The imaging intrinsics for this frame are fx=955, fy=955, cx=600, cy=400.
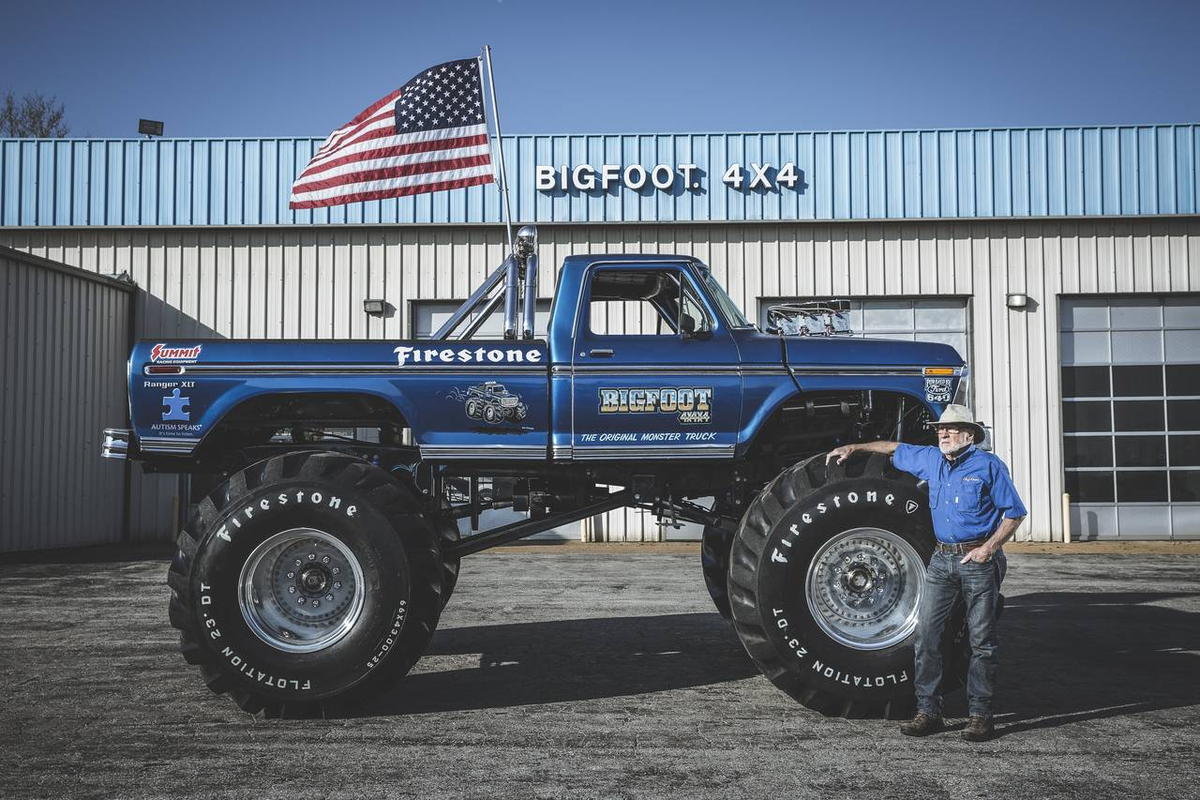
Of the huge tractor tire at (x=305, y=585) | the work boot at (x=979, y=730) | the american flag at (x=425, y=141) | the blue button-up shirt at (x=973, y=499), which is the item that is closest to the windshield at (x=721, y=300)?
the blue button-up shirt at (x=973, y=499)

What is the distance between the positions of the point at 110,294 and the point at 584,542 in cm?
954

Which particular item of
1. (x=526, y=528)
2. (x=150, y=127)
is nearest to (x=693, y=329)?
(x=526, y=528)

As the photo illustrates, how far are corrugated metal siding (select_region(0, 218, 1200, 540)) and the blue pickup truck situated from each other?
10273 millimetres

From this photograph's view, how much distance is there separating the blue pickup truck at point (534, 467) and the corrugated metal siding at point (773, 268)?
10.3m

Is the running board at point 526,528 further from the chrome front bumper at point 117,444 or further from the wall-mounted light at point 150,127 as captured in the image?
the wall-mounted light at point 150,127

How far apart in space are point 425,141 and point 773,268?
10.0m

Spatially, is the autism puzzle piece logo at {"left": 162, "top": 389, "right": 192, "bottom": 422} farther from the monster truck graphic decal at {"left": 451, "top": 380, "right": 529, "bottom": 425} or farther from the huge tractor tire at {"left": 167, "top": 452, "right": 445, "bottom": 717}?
the monster truck graphic decal at {"left": 451, "top": 380, "right": 529, "bottom": 425}

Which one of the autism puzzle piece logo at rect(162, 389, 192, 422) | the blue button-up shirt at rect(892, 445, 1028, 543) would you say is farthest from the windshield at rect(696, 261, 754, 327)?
the autism puzzle piece logo at rect(162, 389, 192, 422)

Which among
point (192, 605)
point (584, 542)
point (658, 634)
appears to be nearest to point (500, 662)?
point (658, 634)

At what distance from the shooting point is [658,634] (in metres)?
8.34

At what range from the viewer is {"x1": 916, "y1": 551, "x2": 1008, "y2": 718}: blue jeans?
5.27 metres

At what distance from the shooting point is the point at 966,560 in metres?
5.28

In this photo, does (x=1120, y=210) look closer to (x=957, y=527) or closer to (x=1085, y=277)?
(x=1085, y=277)

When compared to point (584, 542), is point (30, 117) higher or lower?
higher
